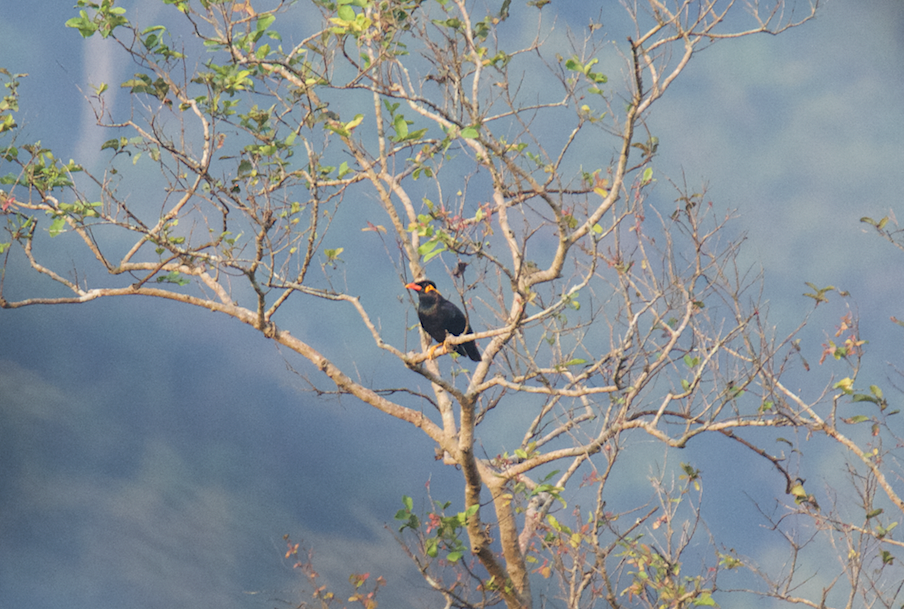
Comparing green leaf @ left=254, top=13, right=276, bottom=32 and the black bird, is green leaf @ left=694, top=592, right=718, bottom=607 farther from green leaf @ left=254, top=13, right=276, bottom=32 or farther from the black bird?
green leaf @ left=254, top=13, right=276, bottom=32

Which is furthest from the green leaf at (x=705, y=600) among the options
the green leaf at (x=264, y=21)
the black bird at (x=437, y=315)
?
the green leaf at (x=264, y=21)

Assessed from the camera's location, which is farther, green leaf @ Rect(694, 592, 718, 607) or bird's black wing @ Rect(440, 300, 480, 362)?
bird's black wing @ Rect(440, 300, 480, 362)

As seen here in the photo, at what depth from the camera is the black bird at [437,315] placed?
5.24 meters

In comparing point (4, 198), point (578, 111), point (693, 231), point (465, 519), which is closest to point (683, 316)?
point (693, 231)

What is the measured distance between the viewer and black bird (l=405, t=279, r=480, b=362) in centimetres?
524

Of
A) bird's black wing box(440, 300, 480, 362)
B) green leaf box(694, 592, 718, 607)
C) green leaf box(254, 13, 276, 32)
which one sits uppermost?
green leaf box(254, 13, 276, 32)

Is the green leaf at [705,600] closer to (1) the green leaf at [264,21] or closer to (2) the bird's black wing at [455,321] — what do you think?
(2) the bird's black wing at [455,321]

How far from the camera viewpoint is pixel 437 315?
523cm

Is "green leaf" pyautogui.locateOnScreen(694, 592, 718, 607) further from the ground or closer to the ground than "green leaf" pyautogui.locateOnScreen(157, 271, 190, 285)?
closer to the ground

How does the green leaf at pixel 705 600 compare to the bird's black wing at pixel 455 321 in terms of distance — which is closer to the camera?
the green leaf at pixel 705 600

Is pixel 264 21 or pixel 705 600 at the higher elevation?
pixel 264 21

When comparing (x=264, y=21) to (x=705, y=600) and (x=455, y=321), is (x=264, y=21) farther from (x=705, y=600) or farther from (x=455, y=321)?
(x=705, y=600)

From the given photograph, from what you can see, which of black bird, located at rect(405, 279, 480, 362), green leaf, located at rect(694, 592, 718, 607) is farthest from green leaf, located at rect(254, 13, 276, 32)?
green leaf, located at rect(694, 592, 718, 607)

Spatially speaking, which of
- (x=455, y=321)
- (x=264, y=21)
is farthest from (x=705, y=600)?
(x=264, y=21)
